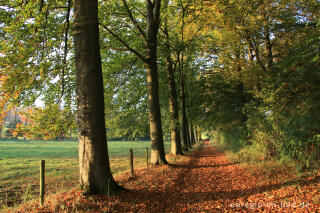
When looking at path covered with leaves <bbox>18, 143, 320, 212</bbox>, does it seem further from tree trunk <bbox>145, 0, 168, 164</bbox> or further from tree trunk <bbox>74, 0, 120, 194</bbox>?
tree trunk <bbox>145, 0, 168, 164</bbox>

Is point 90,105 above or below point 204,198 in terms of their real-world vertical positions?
above

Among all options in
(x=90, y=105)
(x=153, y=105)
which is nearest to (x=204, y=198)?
(x=90, y=105)

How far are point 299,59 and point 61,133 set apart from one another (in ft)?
32.5

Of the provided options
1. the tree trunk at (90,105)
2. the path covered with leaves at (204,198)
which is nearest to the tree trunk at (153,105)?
the path covered with leaves at (204,198)

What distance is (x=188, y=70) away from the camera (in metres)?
21.6

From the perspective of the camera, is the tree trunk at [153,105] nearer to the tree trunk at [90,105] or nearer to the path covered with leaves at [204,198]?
the path covered with leaves at [204,198]

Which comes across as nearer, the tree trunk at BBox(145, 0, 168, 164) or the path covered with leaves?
the path covered with leaves

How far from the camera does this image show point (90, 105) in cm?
553

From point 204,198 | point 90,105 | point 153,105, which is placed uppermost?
point 153,105

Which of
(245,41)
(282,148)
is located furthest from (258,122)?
(245,41)

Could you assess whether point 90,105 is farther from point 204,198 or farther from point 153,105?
point 153,105

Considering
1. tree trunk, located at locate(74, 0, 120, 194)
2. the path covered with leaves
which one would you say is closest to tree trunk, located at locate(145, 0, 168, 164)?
the path covered with leaves

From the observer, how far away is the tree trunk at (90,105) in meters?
5.41

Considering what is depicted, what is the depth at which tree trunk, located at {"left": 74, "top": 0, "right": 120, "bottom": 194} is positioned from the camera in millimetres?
5410
